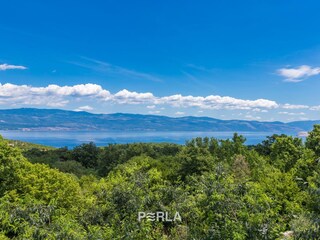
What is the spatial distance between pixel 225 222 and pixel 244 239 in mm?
1042

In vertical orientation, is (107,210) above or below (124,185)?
below

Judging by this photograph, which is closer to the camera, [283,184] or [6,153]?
[6,153]

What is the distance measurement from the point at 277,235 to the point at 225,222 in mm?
2159

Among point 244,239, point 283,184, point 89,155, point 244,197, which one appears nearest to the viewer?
point 244,239

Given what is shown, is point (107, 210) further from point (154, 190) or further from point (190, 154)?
point (190, 154)

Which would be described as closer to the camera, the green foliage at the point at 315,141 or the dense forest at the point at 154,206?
the dense forest at the point at 154,206

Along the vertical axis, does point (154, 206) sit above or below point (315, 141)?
below

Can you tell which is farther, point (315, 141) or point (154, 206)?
point (315, 141)

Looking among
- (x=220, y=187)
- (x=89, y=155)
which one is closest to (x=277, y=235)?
(x=220, y=187)

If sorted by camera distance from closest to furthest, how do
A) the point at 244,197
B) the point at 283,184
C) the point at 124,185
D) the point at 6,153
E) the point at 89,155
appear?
the point at 244,197 < the point at 124,185 < the point at 6,153 < the point at 283,184 < the point at 89,155

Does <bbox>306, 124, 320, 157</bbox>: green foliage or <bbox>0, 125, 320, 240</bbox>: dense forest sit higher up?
<bbox>306, 124, 320, 157</bbox>: green foliage

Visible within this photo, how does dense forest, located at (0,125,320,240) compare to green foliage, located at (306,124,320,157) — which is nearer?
dense forest, located at (0,125,320,240)

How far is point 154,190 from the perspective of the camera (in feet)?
68.9

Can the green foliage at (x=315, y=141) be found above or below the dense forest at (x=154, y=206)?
above
